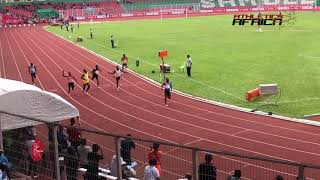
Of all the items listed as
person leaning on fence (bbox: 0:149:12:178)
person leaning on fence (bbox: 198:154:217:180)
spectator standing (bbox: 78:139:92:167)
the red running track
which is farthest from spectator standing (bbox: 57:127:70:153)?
person leaning on fence (bbox: 198:154:217:180)

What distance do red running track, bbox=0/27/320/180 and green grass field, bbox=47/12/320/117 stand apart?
6.55 ft

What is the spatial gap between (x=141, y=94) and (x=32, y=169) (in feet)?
55.7

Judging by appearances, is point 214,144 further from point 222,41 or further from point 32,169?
point 222,41

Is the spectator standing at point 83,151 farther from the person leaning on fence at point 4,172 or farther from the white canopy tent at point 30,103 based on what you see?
the white canopy tent at point 30,103

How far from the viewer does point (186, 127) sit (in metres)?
20.1

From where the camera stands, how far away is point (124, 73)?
1352 inches

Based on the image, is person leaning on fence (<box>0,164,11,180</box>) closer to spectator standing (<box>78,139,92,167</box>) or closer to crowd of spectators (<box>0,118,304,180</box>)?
crowd of spectators (<box>0,118,304,180</box>)

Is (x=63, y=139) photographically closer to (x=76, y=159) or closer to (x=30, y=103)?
(x=76, y=159)

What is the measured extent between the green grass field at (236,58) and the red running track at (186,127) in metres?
2.00

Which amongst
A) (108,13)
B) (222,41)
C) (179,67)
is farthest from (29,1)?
(179,67)

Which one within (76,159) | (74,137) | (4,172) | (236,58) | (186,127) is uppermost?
(76,159)

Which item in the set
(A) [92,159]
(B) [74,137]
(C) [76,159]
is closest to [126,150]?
(A) [92,159]

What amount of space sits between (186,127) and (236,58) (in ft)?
65.8

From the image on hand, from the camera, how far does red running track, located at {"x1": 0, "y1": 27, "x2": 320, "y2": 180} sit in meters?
12.7
